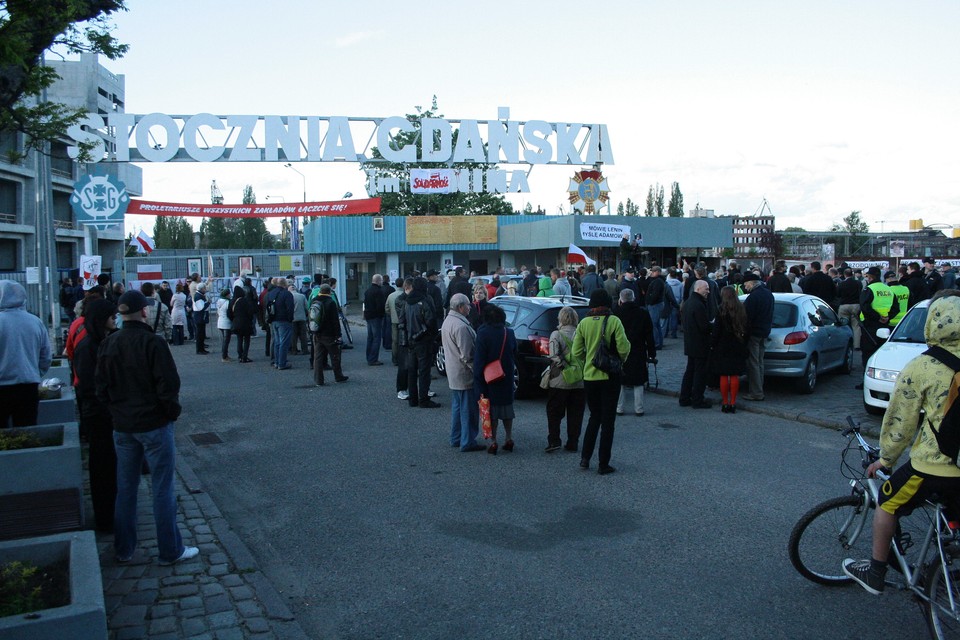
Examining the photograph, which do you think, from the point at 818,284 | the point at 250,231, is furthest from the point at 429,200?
the point at 818,284

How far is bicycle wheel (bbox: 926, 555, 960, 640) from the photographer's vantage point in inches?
158

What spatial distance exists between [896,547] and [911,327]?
7.08m

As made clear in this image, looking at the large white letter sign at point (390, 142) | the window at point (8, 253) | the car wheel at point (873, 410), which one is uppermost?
the large white letter sign at point (390, 142)

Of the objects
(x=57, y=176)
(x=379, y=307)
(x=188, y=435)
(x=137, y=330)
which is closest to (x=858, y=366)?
(x=379, y=307)

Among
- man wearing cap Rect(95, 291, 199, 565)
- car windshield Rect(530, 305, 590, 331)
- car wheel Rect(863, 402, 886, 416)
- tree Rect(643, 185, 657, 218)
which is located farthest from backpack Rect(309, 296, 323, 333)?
tree Rect(643, 185, 657, 218)

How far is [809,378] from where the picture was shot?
12.1 metres

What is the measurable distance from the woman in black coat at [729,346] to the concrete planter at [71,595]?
8.65 metres

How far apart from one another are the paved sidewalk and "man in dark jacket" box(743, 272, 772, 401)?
798 centimetres

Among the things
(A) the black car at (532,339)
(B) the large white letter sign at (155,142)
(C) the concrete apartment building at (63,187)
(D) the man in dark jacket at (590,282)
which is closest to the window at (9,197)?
(C) the concrete apartment building at (63,187)

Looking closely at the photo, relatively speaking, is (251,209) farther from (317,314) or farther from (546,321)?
(546,321)

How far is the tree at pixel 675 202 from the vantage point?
7488 centimetres

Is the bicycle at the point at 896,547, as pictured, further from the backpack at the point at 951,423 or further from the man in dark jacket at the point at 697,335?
the man in dark jacket at the point at 697,335

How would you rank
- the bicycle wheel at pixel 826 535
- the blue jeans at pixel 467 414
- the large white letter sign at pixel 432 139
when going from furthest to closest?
the large white letter sign at pixel 432 139 < the blue jeans at pixel 467 414 < the bicycle wheel at pixel 826 535

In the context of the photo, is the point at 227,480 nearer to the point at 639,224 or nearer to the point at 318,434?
the point at 318,434
